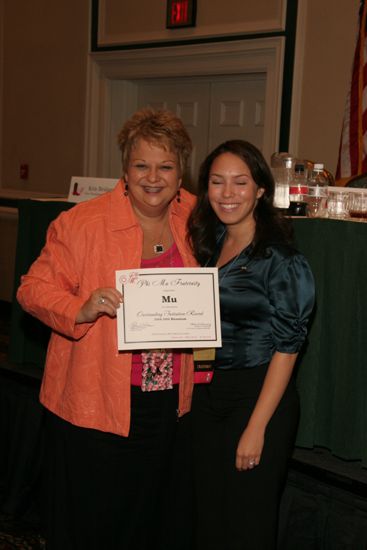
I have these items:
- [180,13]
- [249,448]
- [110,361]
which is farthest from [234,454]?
[180,13]

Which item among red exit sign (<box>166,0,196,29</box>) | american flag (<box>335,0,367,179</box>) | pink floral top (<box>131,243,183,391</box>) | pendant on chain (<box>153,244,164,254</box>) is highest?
red exit sign (<box>166,0,196,29</box>)

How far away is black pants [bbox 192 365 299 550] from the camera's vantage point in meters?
2.06

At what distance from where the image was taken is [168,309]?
6.47ft

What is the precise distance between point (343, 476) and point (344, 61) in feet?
9.61

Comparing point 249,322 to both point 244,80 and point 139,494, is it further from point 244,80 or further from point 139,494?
point 244,80

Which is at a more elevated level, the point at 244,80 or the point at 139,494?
the point at 244,80

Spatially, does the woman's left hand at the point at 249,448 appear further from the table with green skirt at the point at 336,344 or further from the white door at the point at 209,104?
the white door at the point at 209,104

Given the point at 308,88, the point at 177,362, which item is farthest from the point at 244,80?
the point at 177,362

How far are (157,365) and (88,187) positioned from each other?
156 cm

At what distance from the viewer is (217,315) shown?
6.44 ft

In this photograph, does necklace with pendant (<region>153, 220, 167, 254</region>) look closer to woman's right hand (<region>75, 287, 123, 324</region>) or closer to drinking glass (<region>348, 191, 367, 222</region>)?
woman's right hand (<region>75, 287, 123, 324</region>)

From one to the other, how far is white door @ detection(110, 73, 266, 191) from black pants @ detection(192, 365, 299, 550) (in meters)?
3.27

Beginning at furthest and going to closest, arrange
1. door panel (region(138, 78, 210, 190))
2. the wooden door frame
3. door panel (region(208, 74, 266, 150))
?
1. door panel (region(138, 78, 210, 190))
2. door panel (region(208, 74, 266, 150))
3. the wooden door frame

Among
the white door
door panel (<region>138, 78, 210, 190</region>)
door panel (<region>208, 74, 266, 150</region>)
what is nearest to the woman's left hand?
the white door
